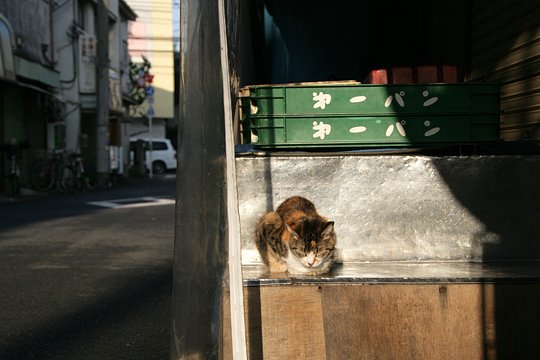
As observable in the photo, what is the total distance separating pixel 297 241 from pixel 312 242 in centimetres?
9

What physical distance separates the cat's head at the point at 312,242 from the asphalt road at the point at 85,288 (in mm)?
1340

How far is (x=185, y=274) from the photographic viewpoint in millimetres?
2145

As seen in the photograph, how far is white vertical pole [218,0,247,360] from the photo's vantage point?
207 centimetres

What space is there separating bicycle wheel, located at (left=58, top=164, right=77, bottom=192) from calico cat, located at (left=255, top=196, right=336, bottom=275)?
1637 centimetres

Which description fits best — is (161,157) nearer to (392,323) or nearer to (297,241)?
(297,241)

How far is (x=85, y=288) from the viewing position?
5.64m

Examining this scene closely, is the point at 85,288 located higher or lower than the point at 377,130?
lower

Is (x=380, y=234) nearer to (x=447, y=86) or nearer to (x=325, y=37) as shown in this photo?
(x=447, y=86)

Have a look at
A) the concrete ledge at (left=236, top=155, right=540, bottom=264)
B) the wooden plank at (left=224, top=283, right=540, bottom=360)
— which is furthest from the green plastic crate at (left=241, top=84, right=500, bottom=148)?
the wooden plank at (left=224, top=283, right=540, bottom=360)

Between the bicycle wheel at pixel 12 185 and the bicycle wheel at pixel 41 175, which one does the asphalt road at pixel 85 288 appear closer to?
the bicycle wheel at pixel 12 185

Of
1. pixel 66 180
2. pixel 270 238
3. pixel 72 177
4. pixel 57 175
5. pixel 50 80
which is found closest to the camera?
pixel 270 238

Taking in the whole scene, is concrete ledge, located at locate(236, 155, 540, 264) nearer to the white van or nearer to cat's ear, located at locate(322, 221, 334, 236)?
cat's ear, located at locate(322, 221, 334, 236)

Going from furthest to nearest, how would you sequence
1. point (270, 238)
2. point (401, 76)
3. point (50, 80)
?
point (50, 80) < point (401, 76) < point (270, 238)

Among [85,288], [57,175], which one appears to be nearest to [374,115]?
[85,288]
